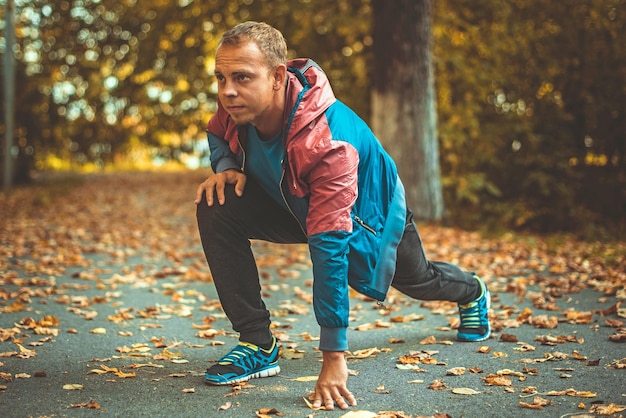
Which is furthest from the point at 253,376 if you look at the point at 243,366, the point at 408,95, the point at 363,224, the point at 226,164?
→ the point at 408,95

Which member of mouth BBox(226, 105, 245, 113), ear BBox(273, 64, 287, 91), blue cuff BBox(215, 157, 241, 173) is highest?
ear BBox(273, 64, 287, 91)

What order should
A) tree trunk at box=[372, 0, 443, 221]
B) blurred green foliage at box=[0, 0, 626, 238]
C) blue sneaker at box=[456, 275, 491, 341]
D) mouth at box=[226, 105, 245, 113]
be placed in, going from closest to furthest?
mouth at box=[226, 105, 245, 113], blue sneaker at box=[456, 275, 491, 341], tree trunk at box=[372, 0, 443, 221], blurred green foliage at box=[0, 0, 626, 238]

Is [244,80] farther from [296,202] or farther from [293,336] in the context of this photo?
[293,336]

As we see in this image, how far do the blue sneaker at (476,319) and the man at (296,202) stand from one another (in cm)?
37

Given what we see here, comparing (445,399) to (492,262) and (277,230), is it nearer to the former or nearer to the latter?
(277,230)

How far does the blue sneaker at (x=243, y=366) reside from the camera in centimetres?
370

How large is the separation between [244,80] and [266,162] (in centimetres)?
49

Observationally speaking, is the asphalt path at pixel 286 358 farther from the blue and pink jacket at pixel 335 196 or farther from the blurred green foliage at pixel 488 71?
the blurred green foliage at pixel 488 71

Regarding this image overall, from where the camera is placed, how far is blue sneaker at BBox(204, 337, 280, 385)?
12.1 feet

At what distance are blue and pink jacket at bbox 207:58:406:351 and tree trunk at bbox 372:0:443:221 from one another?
6.32m

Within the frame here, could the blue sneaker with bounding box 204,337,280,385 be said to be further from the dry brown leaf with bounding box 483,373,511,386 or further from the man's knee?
the dry brown leaf with bounding box 483,373,511,386

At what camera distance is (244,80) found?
3.35m

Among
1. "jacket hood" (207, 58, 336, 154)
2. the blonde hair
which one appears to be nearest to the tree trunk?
"jacket hood" (207, 58, 336, 154)

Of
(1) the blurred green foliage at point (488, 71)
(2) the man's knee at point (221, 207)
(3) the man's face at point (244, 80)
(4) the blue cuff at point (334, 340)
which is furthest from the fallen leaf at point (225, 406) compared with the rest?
(1) the blurred green foliage at point (488, 71)
